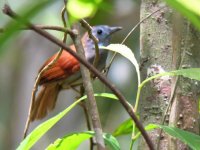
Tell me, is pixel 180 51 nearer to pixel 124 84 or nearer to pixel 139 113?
pixel 139 113

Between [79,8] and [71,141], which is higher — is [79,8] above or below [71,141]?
above

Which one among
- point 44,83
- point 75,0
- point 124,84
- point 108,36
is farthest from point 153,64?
point 124,84

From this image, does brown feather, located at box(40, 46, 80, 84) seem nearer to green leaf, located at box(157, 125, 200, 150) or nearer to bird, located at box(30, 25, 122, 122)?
bird, located at box(30, 25, 122, 122)

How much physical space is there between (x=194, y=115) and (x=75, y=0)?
2.26 feet

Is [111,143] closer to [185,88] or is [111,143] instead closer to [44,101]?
[185,88]

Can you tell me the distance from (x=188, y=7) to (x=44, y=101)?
2453 millimetres

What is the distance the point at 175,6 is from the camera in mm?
325

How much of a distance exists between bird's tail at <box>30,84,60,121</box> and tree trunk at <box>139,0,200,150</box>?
1640 mm

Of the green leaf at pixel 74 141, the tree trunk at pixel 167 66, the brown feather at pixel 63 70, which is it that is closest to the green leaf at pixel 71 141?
the green leaf at pixel 74 141

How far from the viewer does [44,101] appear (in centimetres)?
275

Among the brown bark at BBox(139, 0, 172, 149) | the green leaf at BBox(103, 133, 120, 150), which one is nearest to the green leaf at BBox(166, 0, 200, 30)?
the green leaf at BBox(103, 133, 120, 150)

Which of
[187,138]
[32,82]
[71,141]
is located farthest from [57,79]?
[187,138]

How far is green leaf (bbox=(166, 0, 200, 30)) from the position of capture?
1.06 feet

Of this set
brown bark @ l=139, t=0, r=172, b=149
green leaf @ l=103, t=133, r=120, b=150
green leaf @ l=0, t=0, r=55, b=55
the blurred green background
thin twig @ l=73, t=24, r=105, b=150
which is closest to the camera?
green leaf @ l=0, t=0, r=55, b=55
